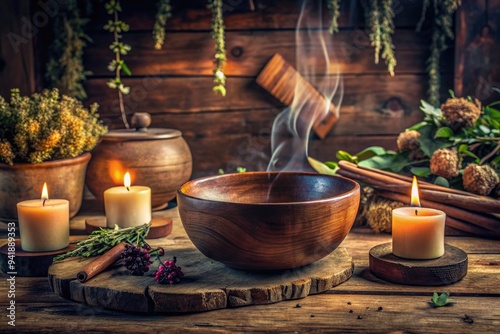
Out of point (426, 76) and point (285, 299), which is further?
point (426, 76)

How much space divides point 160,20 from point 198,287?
4.22 ft

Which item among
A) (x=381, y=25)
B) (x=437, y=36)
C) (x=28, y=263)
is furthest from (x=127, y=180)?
(x=437, y=36)

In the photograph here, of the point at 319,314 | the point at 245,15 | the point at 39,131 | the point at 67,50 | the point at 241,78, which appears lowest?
the point at 319,314

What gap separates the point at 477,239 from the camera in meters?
1.54

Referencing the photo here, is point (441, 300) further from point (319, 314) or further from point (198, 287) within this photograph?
point (198, 287)

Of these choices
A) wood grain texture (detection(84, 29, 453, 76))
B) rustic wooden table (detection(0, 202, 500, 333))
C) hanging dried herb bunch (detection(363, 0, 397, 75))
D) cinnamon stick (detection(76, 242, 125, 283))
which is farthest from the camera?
wood grain texture (detection(84, 29, 453, 76))

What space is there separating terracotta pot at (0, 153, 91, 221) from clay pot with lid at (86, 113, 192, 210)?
0.14m

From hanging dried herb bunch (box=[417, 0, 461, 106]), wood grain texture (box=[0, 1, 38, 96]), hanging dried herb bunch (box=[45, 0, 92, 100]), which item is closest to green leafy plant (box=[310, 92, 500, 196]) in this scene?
hanging dried herb bunch (box=[417, 0, 461, 106])

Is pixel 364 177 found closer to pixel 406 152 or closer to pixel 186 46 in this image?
pixel 406 152

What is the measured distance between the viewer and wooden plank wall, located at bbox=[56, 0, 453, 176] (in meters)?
2.22

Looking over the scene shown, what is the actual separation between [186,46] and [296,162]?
0.61 meters

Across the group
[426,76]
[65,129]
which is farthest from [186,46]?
[426,76]

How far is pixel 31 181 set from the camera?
159 centimetres

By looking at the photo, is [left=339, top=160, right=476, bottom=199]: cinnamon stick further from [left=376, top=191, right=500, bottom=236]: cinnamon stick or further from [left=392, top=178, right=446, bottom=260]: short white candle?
[left=392, top=178, right=446, bottom=260]: short white candle
